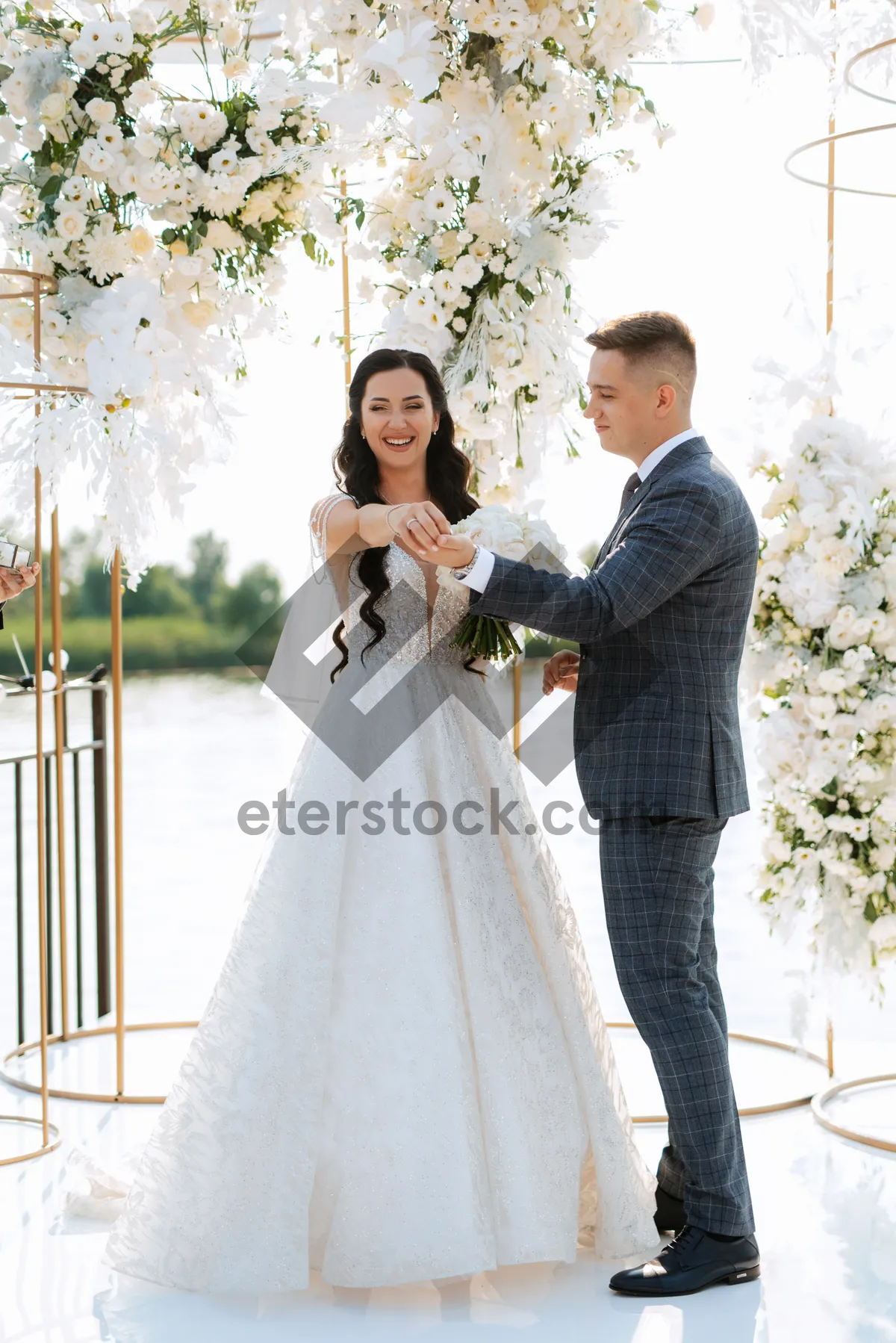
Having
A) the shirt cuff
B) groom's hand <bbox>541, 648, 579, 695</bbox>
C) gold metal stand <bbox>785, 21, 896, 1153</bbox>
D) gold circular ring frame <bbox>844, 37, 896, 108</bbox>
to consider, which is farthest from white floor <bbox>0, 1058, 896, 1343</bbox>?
gold circular ring frame <bbox>844, 37, 896, 108</bbox>

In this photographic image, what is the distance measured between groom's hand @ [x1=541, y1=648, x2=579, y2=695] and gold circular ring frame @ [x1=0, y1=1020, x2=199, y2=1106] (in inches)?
60.1

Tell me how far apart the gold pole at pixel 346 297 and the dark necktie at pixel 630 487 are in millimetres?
733

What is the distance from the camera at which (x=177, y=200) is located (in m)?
3.21

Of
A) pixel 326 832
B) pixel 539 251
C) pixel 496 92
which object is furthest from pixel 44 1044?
pixel 496 92

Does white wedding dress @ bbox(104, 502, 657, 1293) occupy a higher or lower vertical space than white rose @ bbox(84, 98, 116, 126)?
lower

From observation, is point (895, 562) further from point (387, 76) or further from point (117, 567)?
point (117, 567)

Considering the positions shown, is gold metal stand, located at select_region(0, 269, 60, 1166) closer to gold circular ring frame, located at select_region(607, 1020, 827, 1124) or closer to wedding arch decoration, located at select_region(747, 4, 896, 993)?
gold circular ring frame, located at select_region(607, 1020, 827, 1124)

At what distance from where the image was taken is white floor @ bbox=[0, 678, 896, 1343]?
2516mm

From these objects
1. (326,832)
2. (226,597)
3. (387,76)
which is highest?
(226,597)

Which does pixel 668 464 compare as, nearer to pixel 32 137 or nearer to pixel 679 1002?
pixel 679 1002

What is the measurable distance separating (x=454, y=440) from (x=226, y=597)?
68.4 ft

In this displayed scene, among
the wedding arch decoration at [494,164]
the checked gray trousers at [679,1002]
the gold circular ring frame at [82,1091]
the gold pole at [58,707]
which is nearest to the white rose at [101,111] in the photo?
the wedding arch decoration at [494,164]

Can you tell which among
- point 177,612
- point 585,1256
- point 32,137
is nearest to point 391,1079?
point 585,1256

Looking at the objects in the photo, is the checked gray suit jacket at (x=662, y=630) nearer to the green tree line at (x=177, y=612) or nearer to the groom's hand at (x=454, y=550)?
the groom's hand at (x=454, y=550)
